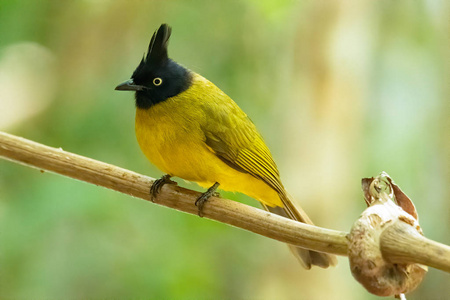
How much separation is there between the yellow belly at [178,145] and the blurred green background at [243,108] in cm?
97

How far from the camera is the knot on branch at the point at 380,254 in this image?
120cm

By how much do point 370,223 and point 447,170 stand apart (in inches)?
94.7

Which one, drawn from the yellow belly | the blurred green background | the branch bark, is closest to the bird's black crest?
the yellow belly

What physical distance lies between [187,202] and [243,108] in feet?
4.87

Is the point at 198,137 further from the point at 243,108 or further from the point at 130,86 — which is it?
the point at 243,108

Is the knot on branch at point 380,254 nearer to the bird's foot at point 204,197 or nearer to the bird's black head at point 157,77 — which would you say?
the bird's foot at point 204,197

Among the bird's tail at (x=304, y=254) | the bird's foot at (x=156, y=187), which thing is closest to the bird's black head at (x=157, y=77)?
the bird's foot at (x=156, y=187)

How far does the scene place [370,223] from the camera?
126 centimetres

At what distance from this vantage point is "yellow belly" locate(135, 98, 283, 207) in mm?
1931

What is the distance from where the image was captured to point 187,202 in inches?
73.1

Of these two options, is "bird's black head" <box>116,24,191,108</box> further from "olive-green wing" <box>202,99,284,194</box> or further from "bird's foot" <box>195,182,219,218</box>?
"bird's foot" <box>195,182,219,218</box>

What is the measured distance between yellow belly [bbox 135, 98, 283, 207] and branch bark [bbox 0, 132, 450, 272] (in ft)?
0.29

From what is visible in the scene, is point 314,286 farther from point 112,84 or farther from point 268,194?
point 112,84

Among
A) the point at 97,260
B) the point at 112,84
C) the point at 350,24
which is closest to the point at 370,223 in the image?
the point at 97,260
